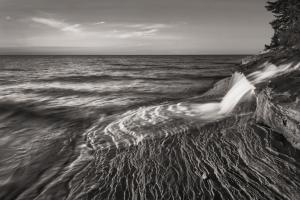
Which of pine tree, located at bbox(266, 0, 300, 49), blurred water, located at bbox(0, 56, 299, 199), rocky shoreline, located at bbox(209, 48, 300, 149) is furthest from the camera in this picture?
pine tree, located at bbox(266, 0, 300, 49)

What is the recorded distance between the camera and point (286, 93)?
7613 mm

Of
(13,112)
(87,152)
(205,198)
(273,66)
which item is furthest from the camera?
(13,112)

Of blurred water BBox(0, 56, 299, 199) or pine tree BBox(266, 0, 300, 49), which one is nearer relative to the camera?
blurred water BBox(0, 56, 299, 199)

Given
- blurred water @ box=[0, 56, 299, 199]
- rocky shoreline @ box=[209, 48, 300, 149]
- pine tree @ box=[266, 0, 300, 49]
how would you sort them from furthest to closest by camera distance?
1. pine tree @ box=[266, 0, 300, 49]
2. rocky shoreline @ box=[209, 48, 300, 149]
3. blurred water @ box=[0, 56, 299, 199]

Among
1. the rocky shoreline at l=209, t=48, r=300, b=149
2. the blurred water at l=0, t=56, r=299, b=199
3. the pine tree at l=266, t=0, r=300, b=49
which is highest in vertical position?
the pine tree at l=266, t=0, r=300, b=49

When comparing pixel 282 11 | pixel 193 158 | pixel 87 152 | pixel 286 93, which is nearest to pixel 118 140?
pixel 87 152

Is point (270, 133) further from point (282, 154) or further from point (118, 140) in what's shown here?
point (118, 140)

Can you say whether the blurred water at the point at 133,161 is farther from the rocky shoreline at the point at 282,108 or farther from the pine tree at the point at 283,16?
the pine tree at the point at 283,16

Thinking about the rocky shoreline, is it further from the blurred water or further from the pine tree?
the pine tree

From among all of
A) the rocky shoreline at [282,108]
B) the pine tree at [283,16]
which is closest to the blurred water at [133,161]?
the rocky shoreline at [282,108]

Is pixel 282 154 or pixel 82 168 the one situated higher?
Result: pixel 282 154

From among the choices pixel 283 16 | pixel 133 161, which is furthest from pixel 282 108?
pixel 283 16

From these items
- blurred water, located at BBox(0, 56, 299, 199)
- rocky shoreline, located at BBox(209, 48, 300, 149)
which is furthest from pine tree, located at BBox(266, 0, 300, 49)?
blurred water, located at BBox(0, 56, 299, 199)

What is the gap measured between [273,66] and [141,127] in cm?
767
